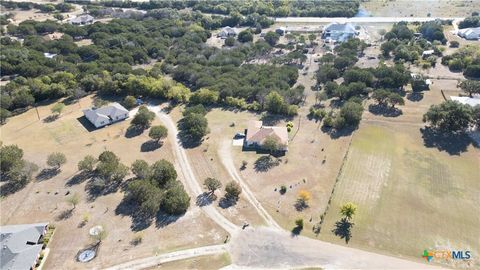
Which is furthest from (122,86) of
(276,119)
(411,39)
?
(411,39)

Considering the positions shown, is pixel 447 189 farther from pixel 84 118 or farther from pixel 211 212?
pixel 84 118

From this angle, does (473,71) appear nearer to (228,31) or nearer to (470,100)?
(470,100)

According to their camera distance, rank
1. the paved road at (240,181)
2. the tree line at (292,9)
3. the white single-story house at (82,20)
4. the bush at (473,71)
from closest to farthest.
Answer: the paved road at (240,181)
the bush at (473,71)
the white single-story house at (82,20)
the tree line at (292,9)

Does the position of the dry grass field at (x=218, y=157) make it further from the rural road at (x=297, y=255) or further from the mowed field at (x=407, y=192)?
the mowed field at (x=407, y=192)

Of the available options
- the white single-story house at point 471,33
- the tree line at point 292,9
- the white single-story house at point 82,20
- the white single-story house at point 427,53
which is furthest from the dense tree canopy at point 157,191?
the white single-story house at point 82,20

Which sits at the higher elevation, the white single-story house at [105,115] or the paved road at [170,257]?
the white single-story house at [105,115]

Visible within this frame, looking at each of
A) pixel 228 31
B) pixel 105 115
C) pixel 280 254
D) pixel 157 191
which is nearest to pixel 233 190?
pixel 157 191
